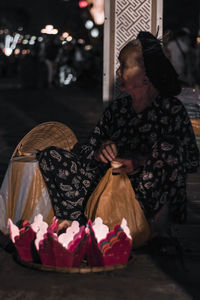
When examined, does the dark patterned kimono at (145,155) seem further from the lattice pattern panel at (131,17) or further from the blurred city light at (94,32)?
the blurred city light at (94,32)

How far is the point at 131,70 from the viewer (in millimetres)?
4523

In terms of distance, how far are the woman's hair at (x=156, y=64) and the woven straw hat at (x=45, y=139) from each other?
829 millimetres

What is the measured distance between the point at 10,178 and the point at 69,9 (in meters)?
36.2

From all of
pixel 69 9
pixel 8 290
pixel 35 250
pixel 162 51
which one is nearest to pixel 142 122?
pixel 162 51

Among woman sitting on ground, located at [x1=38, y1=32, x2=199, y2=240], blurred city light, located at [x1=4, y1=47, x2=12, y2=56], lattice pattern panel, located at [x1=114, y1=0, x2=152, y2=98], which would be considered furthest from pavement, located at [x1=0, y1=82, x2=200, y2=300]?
blurred city light, located at [x1=4, y1=47, x2=12, y2=56]

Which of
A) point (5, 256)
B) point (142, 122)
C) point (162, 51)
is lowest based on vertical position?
point (5, 256)

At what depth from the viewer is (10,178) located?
4.73 meters

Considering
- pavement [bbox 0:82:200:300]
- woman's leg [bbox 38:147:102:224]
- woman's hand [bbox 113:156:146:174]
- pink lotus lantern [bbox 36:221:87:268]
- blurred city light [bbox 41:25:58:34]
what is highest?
A: woman's hand [bbox 113:156:146:174]

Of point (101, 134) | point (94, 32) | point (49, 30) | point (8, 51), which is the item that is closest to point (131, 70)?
point (101, 134)

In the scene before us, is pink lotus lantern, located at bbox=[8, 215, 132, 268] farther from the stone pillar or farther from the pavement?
the stone pillar

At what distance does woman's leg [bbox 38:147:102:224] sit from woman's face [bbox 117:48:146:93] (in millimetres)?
619

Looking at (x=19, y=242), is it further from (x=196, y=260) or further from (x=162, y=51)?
(x=162, y=51)

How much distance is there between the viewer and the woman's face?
14.8ft


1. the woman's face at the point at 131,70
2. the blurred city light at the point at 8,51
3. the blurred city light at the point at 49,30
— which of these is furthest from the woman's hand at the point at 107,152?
the blurred city light at the point at 8,51
